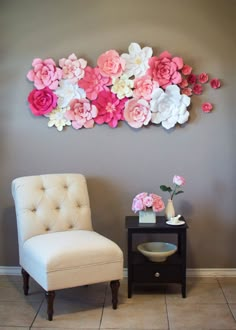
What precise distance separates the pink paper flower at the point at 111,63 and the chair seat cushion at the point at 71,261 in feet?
4.27

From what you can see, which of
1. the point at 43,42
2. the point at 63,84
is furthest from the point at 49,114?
the point at 43,42

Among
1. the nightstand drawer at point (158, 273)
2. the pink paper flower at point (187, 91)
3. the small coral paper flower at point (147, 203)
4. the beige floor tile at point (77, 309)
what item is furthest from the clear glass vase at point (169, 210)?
the pink paper flower at point (187, 91)

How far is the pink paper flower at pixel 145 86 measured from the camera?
329 centimetres

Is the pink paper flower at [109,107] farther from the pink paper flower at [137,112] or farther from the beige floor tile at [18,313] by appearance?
the beige floor tile at [18,313]

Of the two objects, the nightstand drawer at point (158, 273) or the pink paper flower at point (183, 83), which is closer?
the nightstand drawer at point (158, 273)

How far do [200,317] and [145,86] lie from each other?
175 centimetres

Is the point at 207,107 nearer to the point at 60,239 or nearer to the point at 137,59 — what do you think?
the point at 137,59

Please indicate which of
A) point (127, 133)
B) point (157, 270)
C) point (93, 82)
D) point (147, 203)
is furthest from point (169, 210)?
point (93, 82)

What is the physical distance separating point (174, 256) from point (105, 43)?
1.76 metres

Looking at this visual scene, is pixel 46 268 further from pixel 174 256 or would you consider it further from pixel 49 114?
pixel 49 114

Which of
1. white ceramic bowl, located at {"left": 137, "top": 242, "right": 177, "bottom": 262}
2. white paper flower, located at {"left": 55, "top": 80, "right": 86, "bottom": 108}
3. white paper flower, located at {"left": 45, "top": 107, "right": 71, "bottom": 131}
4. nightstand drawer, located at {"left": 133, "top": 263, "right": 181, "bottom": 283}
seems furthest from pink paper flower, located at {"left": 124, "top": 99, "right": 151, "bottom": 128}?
nightstand drawer, located at {"left": 133, "top": 263, "right": 181, "bottom": 283}

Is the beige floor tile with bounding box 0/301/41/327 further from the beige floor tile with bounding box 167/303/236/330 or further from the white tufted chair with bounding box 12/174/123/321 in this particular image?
the beige floor tile with bounding box 167/303/236/330

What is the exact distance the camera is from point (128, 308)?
289cm

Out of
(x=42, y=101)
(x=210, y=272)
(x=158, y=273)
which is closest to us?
(x=158, y=273)
